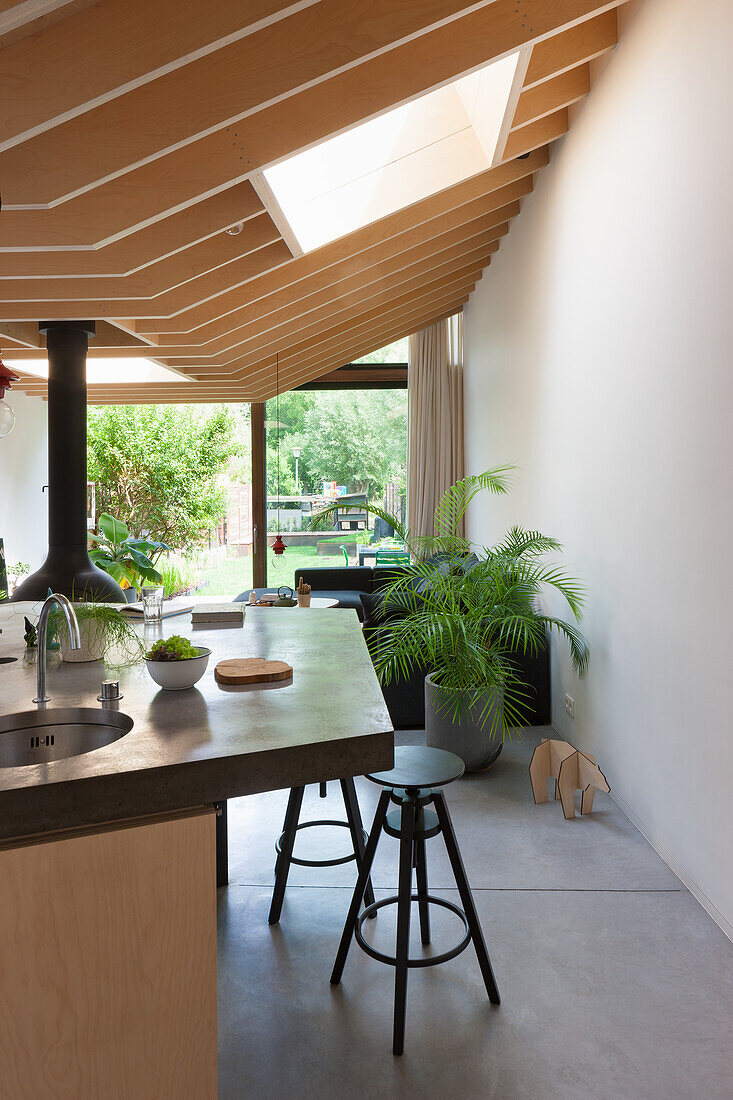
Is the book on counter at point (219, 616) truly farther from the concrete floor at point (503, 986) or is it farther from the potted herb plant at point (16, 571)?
the potted herb plant at point (16, 571)

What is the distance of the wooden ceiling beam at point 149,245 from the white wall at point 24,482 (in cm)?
425

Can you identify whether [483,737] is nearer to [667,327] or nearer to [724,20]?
[667,327]

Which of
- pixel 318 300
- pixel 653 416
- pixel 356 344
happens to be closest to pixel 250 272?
pixel 318 300

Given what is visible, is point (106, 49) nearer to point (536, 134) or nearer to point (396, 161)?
point (396, 161)

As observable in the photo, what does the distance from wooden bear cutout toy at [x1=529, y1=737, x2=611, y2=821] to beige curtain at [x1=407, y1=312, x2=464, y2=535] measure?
17.7 feet

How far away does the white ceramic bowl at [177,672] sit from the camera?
76.4 inches

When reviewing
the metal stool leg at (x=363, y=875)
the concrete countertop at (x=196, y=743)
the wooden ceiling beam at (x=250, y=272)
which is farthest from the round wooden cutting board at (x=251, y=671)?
the wooden ceiling beam at (x=250, y=272)

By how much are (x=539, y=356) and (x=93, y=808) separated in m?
4.27

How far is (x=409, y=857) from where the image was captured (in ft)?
6.75

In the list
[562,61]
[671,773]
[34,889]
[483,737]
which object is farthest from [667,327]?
[34,889]

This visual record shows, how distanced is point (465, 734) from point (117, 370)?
3.90 m

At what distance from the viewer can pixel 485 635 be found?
3.98 metres

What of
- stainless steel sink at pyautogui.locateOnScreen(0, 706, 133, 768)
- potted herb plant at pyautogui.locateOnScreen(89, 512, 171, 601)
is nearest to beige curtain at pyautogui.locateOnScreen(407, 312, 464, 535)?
potted herb plant at pyautogui.locateOnScreen(89, 512, 171, 601)

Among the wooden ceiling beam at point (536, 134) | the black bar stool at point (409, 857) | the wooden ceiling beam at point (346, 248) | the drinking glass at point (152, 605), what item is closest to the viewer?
the black bar stool at point (409, 857)
